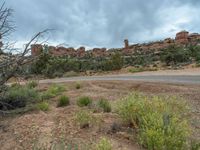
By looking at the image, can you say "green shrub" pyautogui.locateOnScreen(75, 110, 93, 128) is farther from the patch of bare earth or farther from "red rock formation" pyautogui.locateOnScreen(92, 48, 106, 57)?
"red rock formation" pyautogui.locateOnScreen(92, 48, 106, 57)

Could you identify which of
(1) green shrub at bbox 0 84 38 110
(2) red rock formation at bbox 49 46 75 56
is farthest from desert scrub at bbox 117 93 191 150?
(2) red rock formation at bbox 49 46 75 56

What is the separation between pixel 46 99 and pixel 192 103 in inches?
241

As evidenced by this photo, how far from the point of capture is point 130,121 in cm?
955

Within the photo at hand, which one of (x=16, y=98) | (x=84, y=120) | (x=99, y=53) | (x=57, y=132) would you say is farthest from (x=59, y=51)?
(x=57, y=132)

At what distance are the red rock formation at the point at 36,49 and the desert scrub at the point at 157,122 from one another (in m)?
4.23

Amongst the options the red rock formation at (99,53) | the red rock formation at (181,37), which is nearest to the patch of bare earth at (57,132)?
the red rock formation at (99,53)

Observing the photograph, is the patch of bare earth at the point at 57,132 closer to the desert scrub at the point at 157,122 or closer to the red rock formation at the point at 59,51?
the desert scrub at the point at 157,122

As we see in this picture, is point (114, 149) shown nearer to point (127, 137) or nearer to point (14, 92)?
point (127, 137)

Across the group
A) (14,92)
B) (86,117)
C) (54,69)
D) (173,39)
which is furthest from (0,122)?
(173,39)

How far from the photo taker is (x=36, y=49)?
13.1m

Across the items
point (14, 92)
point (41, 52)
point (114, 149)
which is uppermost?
point (41, 52)

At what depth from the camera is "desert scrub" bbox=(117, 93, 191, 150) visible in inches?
287

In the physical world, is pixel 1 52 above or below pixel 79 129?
above

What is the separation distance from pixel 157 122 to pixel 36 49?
667cm
